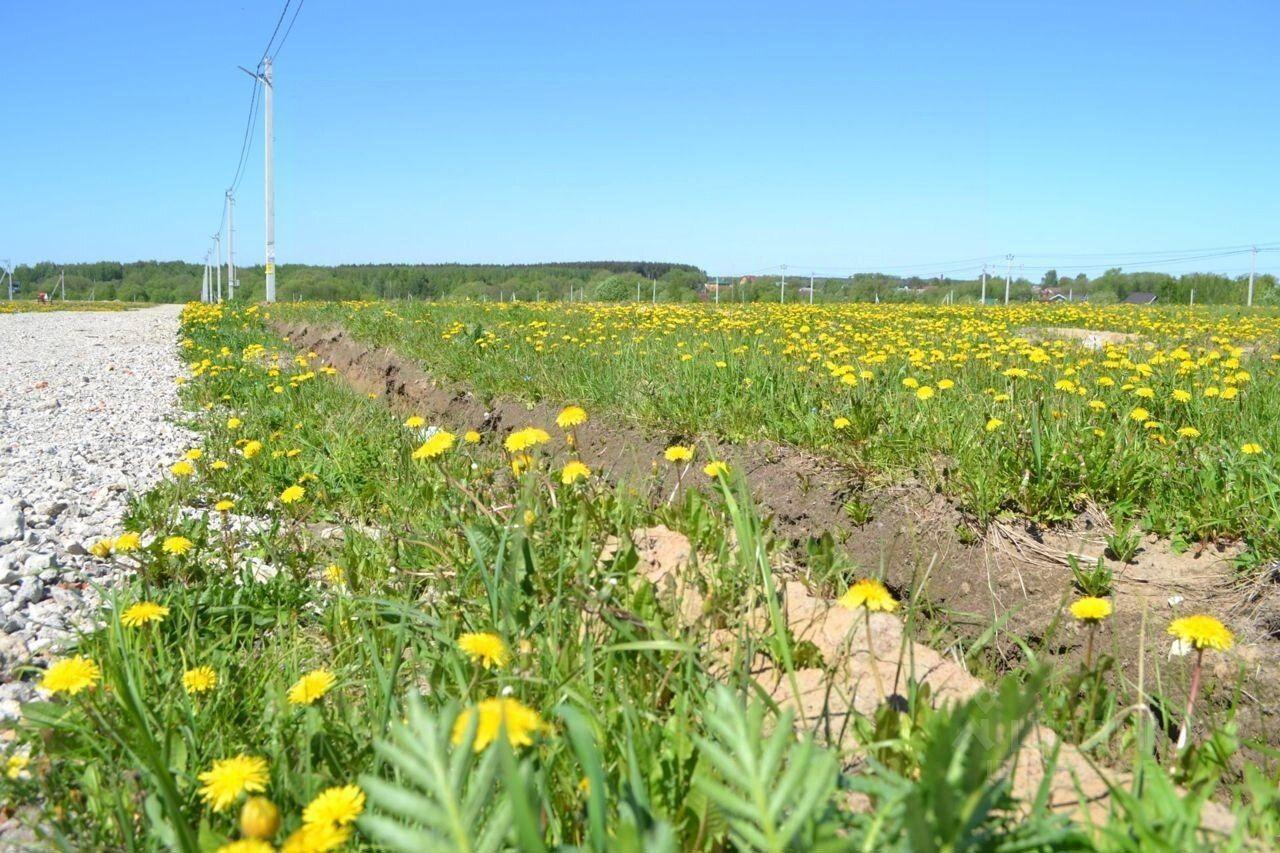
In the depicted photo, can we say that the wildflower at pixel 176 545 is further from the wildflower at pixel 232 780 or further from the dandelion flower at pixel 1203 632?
the dandelion flower at pixel 1203 632

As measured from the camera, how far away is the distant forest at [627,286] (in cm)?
3703

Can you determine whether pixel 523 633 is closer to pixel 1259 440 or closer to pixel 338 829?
pixel 338 829

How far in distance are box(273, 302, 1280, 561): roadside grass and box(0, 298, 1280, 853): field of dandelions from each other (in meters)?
0.02

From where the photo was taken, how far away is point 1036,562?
11.6 feet

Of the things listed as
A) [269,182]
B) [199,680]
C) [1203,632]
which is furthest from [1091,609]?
[269,182]

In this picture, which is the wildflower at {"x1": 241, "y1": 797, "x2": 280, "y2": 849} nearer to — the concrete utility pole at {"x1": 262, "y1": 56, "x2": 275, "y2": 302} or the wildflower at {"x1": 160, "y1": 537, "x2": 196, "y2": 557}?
the wildflower at {"x1": 160, "y1": 537, "x2": 196, "y2": 557}

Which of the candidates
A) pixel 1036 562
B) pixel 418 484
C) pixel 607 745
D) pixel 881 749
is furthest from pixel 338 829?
pixel 1036 562

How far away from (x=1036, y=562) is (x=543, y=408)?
10.7 feet

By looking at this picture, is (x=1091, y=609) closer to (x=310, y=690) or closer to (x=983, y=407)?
(x=310, y=690)

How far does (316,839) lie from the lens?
3.89 feet

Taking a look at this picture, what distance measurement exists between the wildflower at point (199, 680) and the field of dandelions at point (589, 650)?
0.01m

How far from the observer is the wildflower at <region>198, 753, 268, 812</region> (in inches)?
56.8

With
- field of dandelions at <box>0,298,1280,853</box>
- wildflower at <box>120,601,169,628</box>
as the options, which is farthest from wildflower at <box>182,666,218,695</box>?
wildflower at <box>120,601,169,628</box>

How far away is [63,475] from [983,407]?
192 inches
